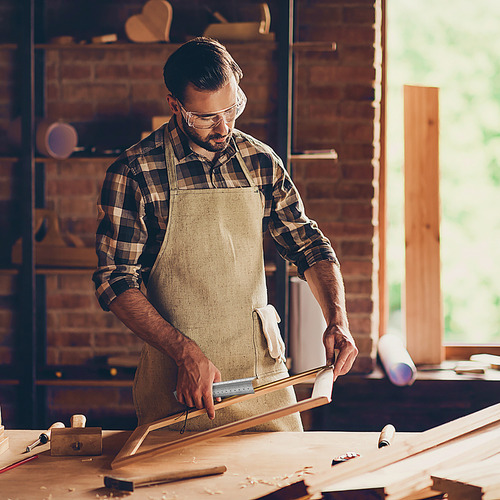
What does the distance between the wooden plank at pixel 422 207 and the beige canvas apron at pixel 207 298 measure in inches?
56.1

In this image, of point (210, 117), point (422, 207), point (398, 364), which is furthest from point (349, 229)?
point (210, 117)

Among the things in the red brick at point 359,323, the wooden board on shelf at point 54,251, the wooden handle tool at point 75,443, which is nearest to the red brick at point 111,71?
the wooden board on shelf at point 54,251

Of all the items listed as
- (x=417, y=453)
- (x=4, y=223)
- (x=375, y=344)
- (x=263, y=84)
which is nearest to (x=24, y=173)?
(x=4, y=223)

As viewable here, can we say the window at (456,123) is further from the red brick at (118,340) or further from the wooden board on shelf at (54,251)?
the wooden board on shelf at (54,251)

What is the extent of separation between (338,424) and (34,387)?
1.41 m

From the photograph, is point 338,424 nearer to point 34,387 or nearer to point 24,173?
→ point 34,387

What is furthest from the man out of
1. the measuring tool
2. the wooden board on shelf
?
the wooden board on shelf

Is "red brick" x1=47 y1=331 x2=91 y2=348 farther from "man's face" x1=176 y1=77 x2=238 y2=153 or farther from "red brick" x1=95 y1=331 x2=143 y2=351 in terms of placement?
"man's face" x1=176 y1=77 x2=238 y2=153

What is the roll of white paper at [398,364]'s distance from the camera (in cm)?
276

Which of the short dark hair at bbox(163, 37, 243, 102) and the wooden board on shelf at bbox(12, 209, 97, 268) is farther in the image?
the wooden board on shelf at bbox(12, 209, 97, 268)

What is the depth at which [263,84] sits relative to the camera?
119 inches

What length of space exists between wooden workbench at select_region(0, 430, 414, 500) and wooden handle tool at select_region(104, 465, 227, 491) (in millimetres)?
11

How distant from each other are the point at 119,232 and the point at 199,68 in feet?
1.60

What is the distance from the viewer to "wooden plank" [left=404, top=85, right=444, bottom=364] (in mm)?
3059
